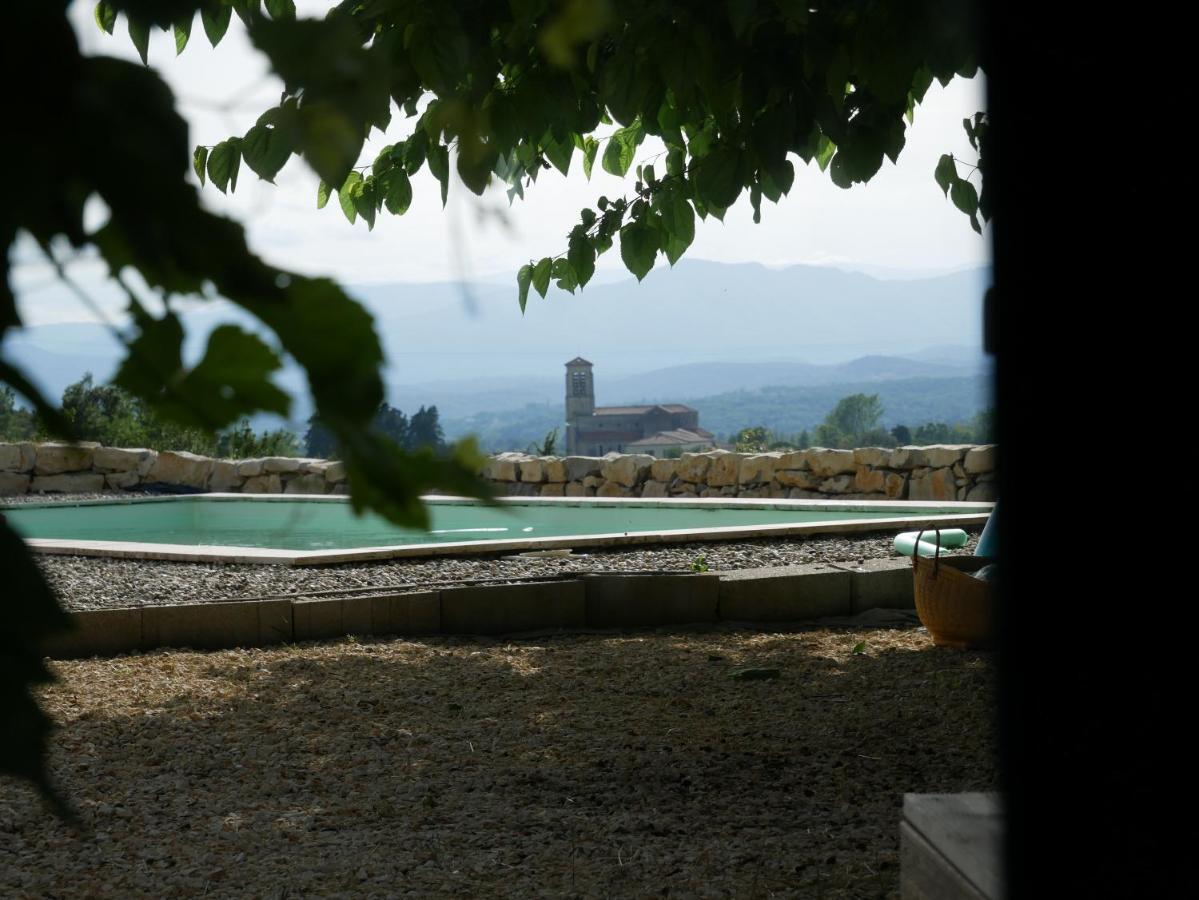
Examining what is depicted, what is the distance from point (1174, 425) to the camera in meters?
0.50

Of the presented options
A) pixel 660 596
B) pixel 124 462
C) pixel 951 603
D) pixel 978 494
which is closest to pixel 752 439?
pixel 978 494

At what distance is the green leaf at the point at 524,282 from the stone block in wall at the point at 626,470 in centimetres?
783

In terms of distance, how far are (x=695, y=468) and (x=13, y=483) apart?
722 centimetres

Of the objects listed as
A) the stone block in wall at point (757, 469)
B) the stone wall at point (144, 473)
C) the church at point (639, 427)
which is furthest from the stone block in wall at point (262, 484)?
the church at point (639, 427)

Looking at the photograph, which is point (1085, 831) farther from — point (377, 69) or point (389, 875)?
point (389, 875)

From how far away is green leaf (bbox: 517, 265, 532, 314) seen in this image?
346cm

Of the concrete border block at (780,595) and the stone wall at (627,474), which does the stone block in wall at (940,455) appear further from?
the concrete border block at (780,595)

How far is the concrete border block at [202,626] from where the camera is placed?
459 cm

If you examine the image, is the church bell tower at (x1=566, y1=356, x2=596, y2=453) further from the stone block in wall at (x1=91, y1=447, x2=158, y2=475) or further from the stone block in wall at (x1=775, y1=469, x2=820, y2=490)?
the stone block in wall at (x1=775, y1=469, x2=820, y2=490)

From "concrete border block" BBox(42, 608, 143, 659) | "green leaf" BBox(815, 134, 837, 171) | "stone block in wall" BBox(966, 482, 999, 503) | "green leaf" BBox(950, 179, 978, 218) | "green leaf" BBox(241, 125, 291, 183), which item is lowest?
"concrete border block" BBox(42, 608, 143, 659)

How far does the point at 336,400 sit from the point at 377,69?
76 millimetres

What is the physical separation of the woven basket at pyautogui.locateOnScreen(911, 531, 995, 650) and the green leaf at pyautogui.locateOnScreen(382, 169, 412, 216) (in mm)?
2305

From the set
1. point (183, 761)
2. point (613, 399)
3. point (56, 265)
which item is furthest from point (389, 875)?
point (613, 399)


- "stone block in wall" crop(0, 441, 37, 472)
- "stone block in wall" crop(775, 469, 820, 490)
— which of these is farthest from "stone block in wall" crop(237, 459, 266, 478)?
"stone block in wall" crop(775, 469, 820, 490)
